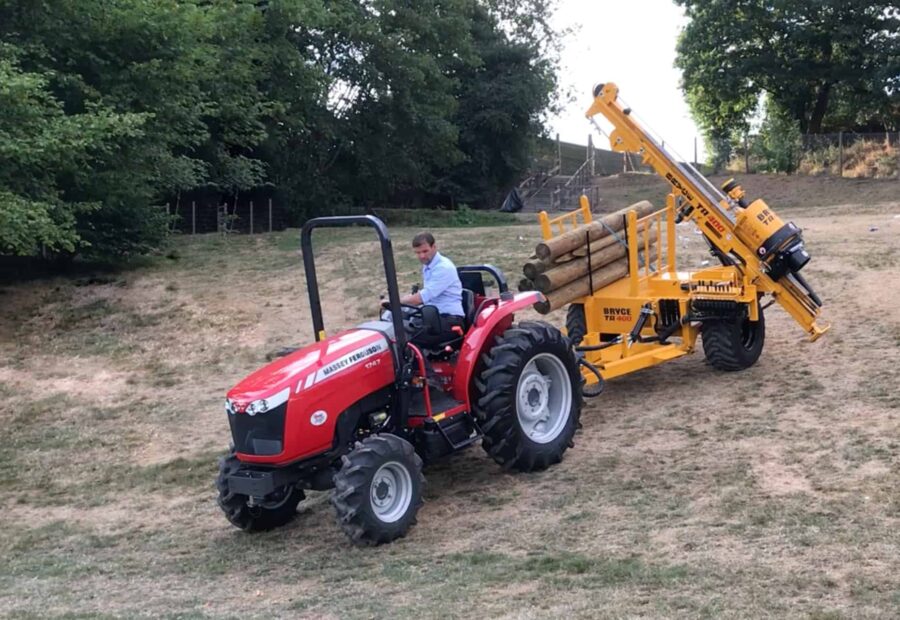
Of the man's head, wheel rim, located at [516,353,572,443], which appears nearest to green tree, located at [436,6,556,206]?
wheel rim, located at [516,353,572,443]

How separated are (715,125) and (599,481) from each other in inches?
1571

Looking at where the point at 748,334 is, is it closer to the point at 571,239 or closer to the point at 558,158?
the point at 571,239

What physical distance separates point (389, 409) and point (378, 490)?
0.68 metres

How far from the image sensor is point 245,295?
17281mm

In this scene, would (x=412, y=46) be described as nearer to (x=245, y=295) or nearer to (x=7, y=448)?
(x=245, y=295)

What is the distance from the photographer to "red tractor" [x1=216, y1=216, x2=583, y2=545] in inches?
263

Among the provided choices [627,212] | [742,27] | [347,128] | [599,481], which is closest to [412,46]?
[347,128]

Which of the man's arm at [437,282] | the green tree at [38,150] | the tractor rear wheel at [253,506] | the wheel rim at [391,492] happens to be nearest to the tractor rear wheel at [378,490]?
the wheel rim at [391,492]

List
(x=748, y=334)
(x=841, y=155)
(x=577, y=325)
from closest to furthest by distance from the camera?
(x=748, y=334), (x=577, y=325), (x=841, y=155)

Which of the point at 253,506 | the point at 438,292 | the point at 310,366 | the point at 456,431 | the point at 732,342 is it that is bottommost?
the point at 253,506

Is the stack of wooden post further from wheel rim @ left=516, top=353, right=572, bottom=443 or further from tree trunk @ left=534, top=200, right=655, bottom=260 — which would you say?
wheel rim @ left=516, top=353, right=572, bottom=443

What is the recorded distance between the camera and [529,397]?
Result: 809 centimetres

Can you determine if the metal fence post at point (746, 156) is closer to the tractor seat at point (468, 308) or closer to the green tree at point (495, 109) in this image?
the green tree at point (495, 109)

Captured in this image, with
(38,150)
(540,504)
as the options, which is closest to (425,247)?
(540,504)
